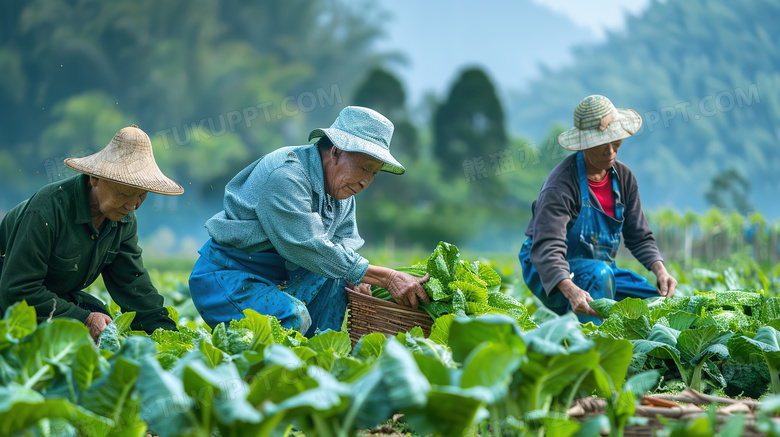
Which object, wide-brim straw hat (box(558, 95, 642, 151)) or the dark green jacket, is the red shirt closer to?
wide-brim straw hat (box(558, 95, 642, 151))

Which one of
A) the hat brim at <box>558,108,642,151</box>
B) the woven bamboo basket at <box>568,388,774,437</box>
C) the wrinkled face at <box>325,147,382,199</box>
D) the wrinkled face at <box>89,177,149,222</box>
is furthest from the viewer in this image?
the hat brim at <box>558,108,642,151</box>

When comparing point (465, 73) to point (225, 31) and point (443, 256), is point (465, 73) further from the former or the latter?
point (443, 256)

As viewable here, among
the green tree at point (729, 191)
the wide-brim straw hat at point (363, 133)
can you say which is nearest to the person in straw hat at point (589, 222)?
the wide-brim straw hat at point (363, 133)

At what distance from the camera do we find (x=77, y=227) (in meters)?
2.74

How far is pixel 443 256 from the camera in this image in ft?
9.61

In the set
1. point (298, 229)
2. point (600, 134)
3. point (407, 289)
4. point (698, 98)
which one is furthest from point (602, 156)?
point (698, 98)

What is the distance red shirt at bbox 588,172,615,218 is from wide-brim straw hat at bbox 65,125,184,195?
6.62ft

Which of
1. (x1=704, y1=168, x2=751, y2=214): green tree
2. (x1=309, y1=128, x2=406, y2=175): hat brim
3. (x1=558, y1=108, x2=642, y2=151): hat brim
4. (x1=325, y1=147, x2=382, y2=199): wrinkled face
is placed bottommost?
(x1=325, y1=147, x2=382, y2=199): wrinkled face

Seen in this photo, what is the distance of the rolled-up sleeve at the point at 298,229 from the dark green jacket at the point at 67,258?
615 mm

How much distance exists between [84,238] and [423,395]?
1.89m

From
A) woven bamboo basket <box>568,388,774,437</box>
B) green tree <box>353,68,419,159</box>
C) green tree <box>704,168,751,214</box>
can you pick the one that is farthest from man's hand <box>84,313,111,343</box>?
green tree <box>704,168,751,214</box>

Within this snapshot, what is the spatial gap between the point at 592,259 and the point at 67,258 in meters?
2.41

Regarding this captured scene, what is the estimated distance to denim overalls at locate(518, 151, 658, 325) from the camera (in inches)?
136

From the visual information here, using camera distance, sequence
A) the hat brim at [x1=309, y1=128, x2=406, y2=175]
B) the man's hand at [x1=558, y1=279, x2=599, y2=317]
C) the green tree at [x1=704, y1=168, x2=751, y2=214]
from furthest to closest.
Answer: the green tree at [x1=704, y1=168, x2=751, y2=214] < the man's hand at [x1=558, y1=279, x2=599, y2=317] < the hat brim at [x1=309, y1=128, x2=406, y2=175]
